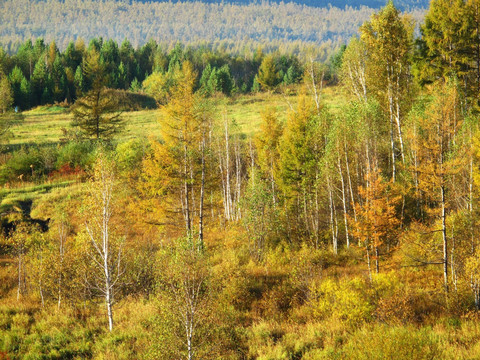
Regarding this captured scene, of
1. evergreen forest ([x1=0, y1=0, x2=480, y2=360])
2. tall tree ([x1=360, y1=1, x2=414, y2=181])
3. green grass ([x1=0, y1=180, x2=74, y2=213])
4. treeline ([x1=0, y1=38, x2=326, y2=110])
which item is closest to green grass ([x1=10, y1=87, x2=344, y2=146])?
treeline ([x1=0, y1=38, x2=326, y2=110])

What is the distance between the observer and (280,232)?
26281 mm

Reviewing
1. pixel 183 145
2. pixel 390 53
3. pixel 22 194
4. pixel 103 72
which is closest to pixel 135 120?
pixel 103 72

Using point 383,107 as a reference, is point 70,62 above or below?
above

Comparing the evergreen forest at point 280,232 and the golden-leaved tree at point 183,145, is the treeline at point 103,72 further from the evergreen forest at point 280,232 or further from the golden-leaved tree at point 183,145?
the golden-leaved tree at point 183,145

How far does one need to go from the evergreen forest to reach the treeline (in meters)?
38.3

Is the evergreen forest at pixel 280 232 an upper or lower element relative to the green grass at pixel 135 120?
lower

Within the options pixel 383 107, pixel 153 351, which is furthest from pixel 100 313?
pixel 383 107

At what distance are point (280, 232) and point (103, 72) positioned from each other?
60084 mm

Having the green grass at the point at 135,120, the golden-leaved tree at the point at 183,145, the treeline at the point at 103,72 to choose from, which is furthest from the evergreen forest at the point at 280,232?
the treeline at the point at 103,72

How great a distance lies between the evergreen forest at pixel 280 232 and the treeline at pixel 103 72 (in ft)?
126

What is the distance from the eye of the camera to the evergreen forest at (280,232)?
12.4m

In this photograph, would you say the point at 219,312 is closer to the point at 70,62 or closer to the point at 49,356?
the point at 49,356

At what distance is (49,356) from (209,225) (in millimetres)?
19108

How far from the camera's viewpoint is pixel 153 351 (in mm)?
10586
